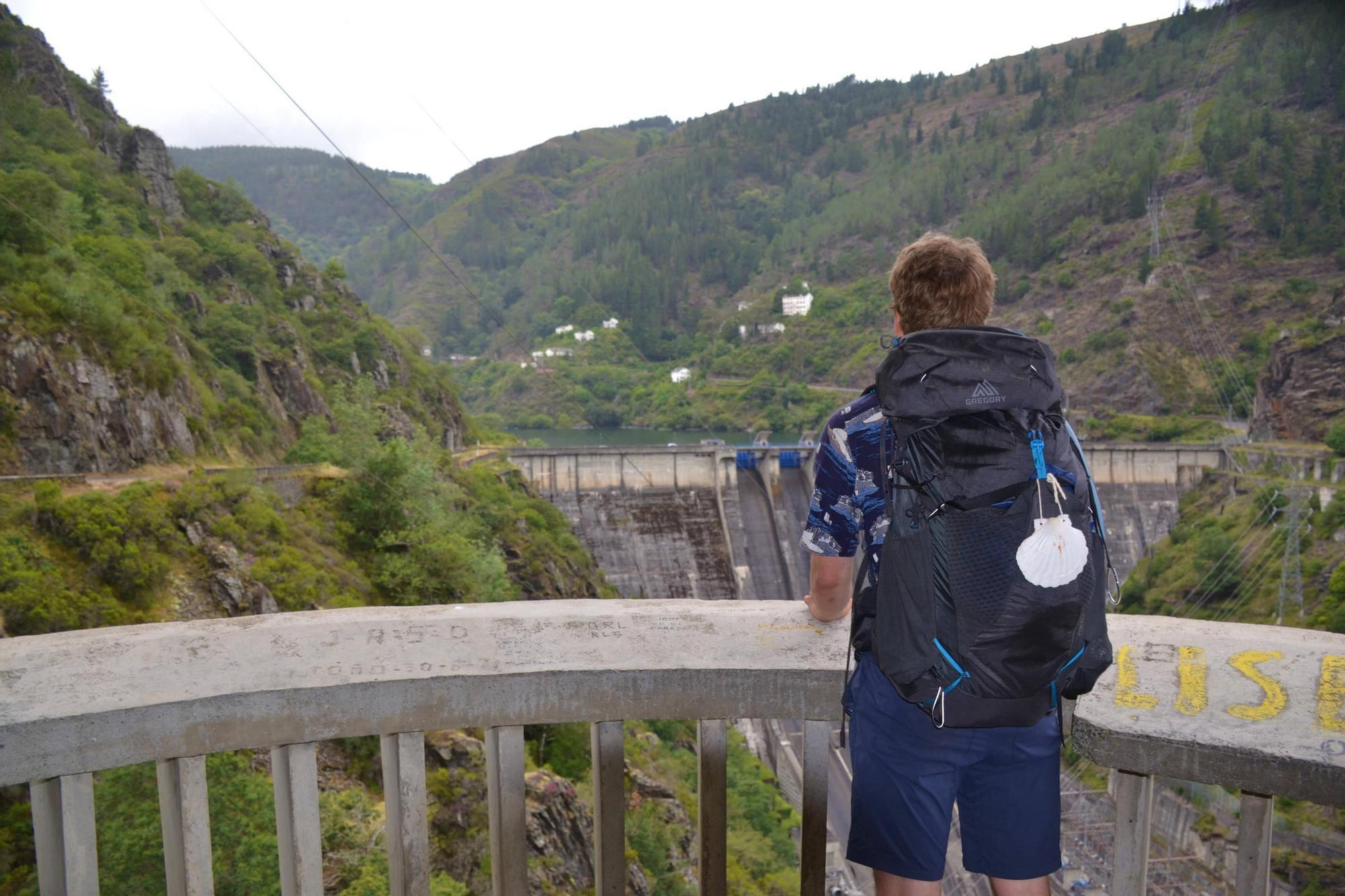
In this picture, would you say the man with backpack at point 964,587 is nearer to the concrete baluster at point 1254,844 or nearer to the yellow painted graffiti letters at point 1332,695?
the concrete baluster at point 1254,844

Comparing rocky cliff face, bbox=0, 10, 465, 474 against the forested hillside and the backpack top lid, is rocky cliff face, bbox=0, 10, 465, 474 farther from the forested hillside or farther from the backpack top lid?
the backpack top lid

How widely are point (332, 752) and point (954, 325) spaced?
9.57 metres

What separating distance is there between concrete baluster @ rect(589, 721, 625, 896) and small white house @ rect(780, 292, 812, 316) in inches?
4117

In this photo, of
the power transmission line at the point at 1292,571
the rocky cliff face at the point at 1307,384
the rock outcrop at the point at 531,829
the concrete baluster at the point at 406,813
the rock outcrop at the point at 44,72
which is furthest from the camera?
the rocky cliff face at the point at 1307,384

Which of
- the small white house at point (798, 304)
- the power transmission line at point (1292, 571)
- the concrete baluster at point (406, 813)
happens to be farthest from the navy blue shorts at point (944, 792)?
the small white house at point (798, 304)

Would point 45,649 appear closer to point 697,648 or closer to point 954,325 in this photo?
point 697,648

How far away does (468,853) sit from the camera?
7.07 metres

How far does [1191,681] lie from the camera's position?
84.2 inches

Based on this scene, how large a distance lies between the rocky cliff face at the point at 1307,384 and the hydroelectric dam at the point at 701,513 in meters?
11.6

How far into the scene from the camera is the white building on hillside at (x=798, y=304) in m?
106

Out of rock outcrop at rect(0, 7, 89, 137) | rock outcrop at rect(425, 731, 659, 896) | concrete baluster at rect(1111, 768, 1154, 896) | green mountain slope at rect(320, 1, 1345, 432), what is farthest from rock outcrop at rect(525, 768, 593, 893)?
rock outcrop at rect(0, 7, 89, 137)

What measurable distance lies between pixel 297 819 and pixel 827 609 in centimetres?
139

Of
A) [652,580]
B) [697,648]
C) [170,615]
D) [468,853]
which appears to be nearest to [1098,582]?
[697,648]

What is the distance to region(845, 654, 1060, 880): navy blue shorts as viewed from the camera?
1.75 m
